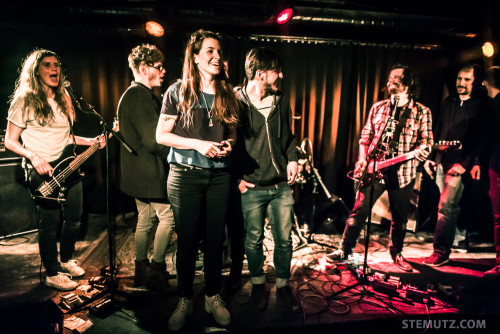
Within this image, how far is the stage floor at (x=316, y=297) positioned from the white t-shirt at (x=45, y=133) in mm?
1367

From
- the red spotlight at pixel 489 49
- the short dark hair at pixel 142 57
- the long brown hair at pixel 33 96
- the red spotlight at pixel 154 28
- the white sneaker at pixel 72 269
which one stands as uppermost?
the red spotlight at pixel 154 28

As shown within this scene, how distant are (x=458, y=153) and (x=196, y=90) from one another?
3.45 m

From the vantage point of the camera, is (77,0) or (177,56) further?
(177,56)

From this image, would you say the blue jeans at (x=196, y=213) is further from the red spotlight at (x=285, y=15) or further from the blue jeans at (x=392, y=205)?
the red spotlight at (x=285, y=15)

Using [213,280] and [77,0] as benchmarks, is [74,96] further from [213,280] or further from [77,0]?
[77,0]

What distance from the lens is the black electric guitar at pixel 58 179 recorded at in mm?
2707

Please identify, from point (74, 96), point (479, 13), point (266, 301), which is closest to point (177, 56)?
point (74, 96)

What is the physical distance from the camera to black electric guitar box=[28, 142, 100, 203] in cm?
271

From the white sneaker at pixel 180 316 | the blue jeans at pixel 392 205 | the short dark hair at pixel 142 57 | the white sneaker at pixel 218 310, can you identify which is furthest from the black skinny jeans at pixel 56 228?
the blue jeans at pixel 392 205

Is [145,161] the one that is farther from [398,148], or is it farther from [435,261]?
[435,261]

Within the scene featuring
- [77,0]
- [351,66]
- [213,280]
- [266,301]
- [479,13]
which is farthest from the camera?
[351,66]

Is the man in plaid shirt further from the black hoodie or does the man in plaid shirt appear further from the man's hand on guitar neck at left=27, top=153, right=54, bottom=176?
the man's hand on guitar neck at left=27, top=153, right=54, bottom=176

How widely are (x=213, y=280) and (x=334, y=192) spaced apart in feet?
11.4

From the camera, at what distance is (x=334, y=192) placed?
5.29 metres
